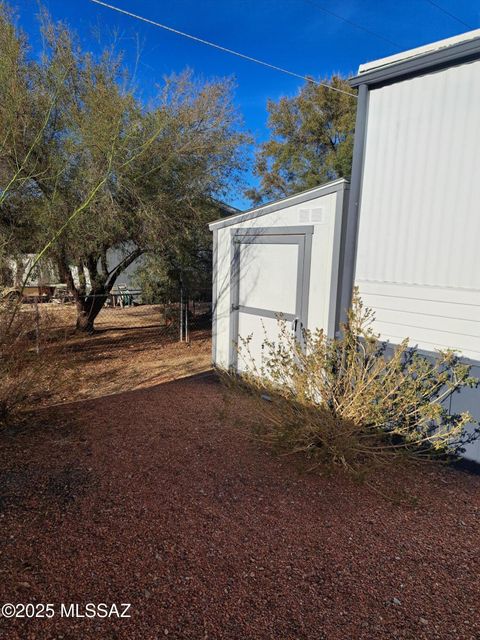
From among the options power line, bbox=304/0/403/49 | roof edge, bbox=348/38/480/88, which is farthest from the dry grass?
power line, bbox=304/0/403/49

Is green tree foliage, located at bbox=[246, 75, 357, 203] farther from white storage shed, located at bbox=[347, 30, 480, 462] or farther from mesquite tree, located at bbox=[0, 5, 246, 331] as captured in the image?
white storage shed, located at bbox=[347, 30, 480, 462]

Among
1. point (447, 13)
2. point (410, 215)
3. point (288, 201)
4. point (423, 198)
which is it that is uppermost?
point (447, 13)

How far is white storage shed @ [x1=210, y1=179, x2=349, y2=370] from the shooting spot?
443 centimetres

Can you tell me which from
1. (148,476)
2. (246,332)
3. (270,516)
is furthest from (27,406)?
(270,516)

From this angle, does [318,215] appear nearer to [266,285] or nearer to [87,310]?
[266,285]

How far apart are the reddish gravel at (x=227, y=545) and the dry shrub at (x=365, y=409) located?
22cm

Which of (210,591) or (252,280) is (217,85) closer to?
(252,280)

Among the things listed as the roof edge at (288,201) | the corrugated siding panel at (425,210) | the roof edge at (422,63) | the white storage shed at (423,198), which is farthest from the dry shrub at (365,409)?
the roof edge at (422,63)

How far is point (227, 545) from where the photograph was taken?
232 centimetres

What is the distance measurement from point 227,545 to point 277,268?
3481mm

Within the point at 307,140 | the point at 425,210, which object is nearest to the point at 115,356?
the point at 425,210

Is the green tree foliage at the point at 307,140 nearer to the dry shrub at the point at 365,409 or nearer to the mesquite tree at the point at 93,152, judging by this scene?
the mesquite tree at the point at 93,152

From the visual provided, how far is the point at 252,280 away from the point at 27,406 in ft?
10.3

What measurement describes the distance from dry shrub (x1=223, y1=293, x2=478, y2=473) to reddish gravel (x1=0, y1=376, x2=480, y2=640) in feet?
0.74
